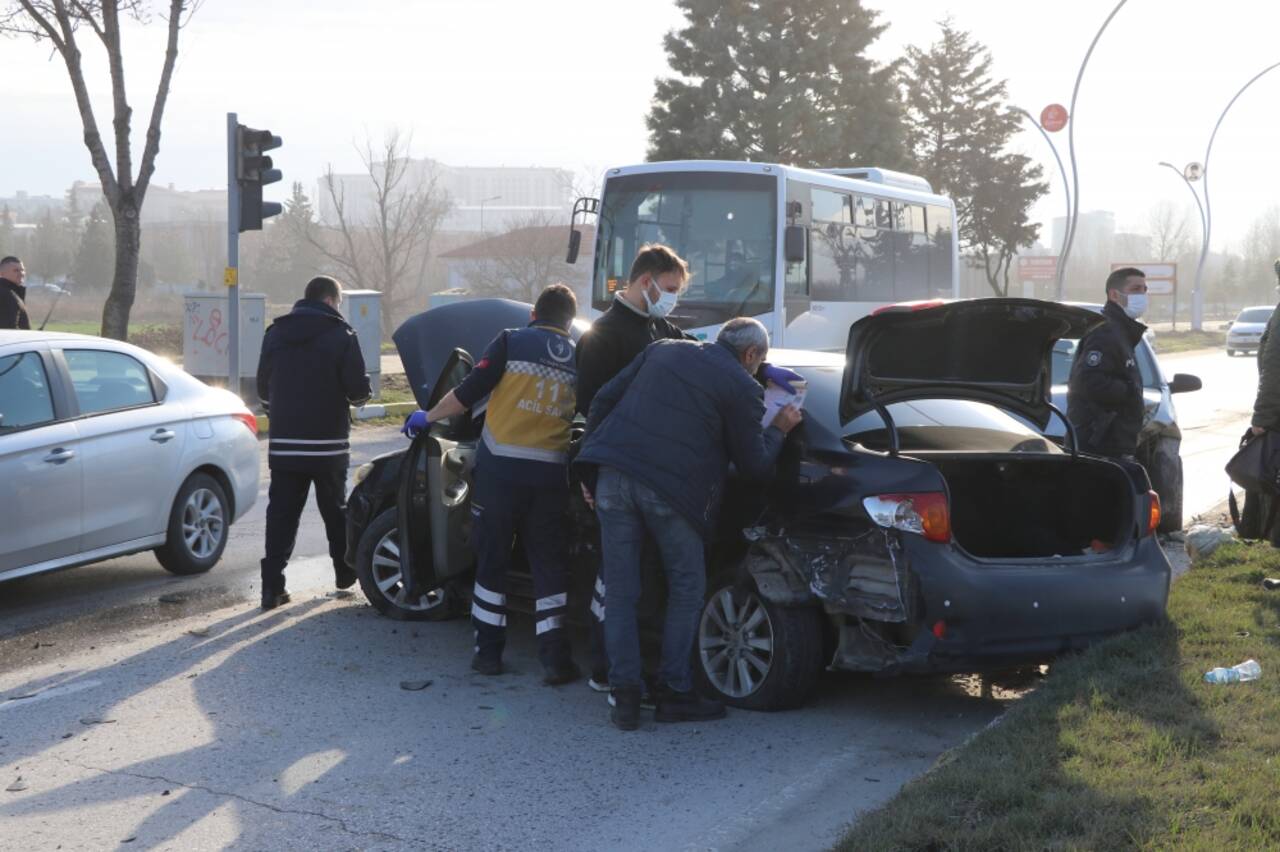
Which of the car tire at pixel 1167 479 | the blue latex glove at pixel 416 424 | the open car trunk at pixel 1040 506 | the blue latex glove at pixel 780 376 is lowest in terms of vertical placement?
the car tire at pixel 1167 479

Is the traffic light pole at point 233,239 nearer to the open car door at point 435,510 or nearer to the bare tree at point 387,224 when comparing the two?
the open car door at point 435,510

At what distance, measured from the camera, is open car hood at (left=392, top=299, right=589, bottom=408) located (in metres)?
7.74

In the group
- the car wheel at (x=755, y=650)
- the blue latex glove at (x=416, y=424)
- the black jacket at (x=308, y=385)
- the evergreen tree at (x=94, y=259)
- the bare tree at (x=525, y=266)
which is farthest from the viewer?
the evergreen tree at (x=94, y=259)

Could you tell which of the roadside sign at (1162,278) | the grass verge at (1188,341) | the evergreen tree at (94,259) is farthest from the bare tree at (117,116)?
the evergreen tree at (94,259)

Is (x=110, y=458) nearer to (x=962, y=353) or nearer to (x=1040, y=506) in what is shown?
(x=962, y=353)

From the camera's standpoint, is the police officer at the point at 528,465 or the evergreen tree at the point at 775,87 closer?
the police officer at the point at 528,465

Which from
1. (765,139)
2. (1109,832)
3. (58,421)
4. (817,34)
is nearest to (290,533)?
(58,421)

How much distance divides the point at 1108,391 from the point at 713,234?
29.7 feet

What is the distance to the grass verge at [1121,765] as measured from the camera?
4.02 m

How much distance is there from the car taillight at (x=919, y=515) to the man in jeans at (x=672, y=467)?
0.52 metres

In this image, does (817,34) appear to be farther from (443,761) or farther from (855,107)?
(443,761)

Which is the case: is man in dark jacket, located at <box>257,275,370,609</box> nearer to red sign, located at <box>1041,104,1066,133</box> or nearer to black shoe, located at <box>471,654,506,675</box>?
black shoe, located at <box>471,654,506,675</box>

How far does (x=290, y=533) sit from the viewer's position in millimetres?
7980

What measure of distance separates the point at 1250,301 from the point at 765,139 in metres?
75.9
